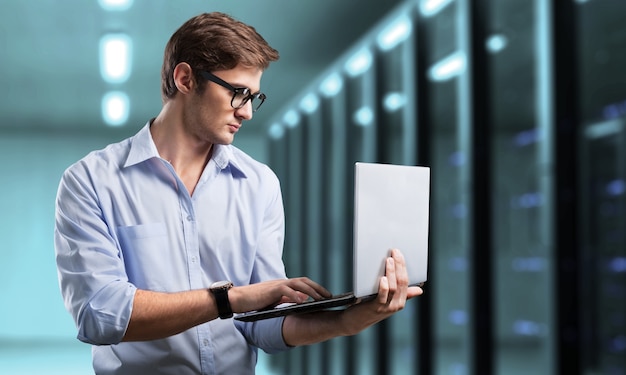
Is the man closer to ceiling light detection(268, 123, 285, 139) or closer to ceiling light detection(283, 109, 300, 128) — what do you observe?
ceiling light detection(283, 109, 300, 128)

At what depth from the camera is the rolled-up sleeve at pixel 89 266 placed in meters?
1.87

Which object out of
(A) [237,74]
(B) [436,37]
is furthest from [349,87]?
(A) [237,74]

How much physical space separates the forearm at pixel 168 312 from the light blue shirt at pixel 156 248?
0.03 metres

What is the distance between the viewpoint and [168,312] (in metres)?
1.86

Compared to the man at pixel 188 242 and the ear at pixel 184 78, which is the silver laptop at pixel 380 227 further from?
the ear at pixel 184 78

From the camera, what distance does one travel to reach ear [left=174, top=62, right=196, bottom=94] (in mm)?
2070

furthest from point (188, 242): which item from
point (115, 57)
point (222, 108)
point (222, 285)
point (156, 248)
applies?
point (115, 57)

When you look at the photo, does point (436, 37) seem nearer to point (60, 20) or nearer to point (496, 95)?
point (496, 95)

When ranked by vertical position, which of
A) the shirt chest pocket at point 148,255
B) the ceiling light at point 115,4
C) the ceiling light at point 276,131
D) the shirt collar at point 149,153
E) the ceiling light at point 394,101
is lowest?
the shirt chest pocket at point 148,255

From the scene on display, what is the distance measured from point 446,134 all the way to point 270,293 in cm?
407

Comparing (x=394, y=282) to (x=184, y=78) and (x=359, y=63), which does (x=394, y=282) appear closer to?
(x=184, y=78)

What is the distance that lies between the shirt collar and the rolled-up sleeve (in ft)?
0.39

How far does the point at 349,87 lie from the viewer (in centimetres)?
830

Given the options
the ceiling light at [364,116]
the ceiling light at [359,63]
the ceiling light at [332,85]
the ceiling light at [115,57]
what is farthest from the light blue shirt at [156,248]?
the ceiling light at [332,85]
